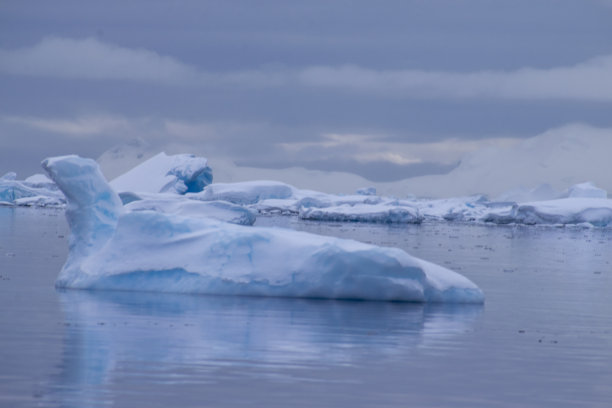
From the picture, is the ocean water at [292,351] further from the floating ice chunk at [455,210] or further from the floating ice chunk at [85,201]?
the floating ice chunk at [455,210]

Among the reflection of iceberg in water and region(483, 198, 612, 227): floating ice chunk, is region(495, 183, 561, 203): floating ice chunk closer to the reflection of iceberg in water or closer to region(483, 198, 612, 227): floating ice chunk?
region(483, 198, 612, 227): floating ice chunk

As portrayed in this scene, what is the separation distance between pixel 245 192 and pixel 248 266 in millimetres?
53484

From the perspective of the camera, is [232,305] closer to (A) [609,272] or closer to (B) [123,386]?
(B) [123,386]

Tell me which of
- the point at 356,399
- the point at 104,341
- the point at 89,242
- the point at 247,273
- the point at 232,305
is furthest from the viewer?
the point at 89,242

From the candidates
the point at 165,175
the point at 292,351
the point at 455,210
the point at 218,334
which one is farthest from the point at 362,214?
the point at 292,351

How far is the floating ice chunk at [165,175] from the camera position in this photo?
2345 inches

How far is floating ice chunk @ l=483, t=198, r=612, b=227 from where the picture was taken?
60.5 metres

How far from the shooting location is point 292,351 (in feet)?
29.5

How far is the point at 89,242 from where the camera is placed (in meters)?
14.5

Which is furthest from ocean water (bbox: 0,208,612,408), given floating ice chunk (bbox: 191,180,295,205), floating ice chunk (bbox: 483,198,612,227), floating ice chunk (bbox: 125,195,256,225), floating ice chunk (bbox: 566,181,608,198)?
floating ice chunk (bbox: 566,181,608,198)

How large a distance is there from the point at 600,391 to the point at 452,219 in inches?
2733

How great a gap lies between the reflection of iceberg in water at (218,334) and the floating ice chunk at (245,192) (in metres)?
46.9

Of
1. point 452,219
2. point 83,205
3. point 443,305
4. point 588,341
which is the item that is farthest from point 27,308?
point 452,219

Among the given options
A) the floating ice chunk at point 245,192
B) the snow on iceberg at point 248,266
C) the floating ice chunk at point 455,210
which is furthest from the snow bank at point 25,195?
the snow on iceberg at point 248,266
